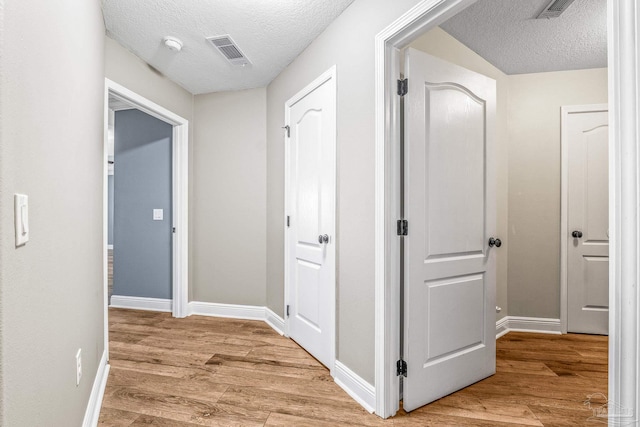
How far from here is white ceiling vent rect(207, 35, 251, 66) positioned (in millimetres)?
2506

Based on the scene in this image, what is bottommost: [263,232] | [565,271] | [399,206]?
[565,271]

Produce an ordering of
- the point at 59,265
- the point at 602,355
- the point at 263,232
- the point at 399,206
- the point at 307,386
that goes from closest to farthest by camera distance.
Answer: the point at 59,265
the point at 399,206
the point at 307,386
the point at 602,355
the point at 263,232

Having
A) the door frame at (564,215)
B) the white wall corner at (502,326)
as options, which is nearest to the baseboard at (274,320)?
the white wall corner at (502,326)

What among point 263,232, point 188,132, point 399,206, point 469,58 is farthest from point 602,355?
point 188,132

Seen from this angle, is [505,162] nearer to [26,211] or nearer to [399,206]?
[399,206]

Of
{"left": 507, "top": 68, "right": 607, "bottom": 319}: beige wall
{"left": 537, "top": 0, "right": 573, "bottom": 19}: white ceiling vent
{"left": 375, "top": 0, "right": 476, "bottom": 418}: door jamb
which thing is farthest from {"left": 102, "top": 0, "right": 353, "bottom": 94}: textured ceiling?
{"left": 507, "top": 68, "right": 607, "bottom": 319}: beige wall

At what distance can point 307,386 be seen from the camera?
2.13 metres

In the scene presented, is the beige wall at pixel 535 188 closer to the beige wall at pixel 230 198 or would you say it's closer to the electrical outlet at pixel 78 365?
the beige wall at pixel 230 198

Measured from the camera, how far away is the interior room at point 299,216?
939 mm

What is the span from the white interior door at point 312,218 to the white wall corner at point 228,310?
0.66 meters

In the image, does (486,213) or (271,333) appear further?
(271,333)

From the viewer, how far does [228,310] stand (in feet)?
11.8

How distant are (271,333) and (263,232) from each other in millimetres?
1005

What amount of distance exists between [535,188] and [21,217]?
368cm
